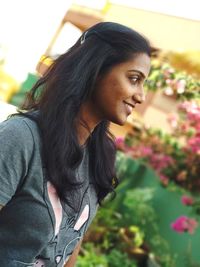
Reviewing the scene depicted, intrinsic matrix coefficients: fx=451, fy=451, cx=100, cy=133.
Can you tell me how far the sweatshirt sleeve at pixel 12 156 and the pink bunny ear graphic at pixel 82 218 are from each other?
35cm

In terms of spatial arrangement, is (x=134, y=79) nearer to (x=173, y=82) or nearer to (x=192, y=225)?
(x=173, y=82)

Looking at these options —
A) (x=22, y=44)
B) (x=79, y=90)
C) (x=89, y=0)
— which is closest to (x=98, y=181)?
(x=79, y=90)

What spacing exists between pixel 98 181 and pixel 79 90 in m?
0.41

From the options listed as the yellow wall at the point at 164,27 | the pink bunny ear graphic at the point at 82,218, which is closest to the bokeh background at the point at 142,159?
the yellow wall at the point at 164,27

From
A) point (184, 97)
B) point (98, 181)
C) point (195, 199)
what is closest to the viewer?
point (98, 181)

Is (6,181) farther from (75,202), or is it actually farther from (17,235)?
(75,202)

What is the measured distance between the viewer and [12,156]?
4.07ft

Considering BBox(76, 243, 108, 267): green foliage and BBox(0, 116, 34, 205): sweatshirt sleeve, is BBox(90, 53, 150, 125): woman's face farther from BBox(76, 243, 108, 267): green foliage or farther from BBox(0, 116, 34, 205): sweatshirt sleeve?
BBox(76, 243, 108, 267): green foliage

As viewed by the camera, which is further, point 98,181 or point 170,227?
point 170,227

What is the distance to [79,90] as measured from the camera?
1.45 meters

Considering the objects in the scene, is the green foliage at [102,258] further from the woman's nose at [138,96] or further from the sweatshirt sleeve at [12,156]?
the sweatshirt sleeve at [12,156]

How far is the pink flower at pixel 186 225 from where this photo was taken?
5996mm

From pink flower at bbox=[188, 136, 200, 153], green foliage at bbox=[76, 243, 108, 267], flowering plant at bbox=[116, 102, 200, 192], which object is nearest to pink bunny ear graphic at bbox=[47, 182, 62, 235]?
green foliage at bbox=[76, 243, 108, 267]

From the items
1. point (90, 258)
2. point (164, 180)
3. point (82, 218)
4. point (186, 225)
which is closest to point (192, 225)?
point (186, 225)
